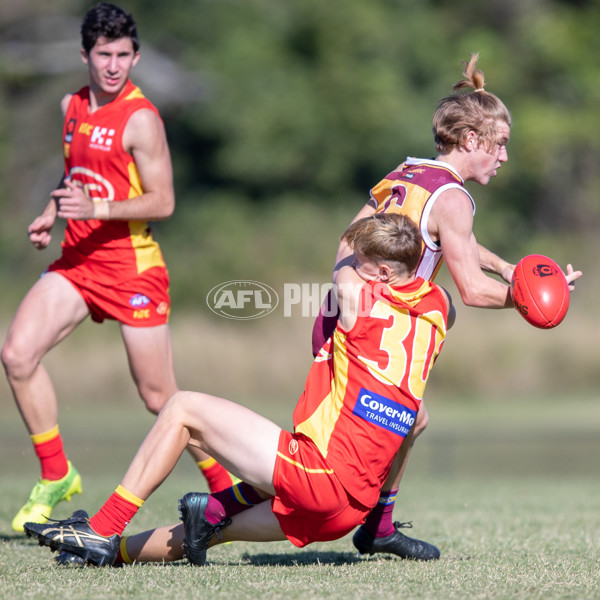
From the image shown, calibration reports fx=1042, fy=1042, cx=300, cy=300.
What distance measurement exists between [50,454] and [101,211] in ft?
4.37

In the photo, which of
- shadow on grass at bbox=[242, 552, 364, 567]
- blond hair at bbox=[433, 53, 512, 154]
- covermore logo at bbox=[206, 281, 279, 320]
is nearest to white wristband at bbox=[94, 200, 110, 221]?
blond hair at bbox=[433, 53, 512, 154]

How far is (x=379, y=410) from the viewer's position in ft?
13.6

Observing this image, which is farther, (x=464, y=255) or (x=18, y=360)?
(x=18, y=360)

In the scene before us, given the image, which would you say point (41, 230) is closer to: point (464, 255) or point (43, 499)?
point (43, 499)

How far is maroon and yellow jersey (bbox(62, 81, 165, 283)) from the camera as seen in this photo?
5.57m

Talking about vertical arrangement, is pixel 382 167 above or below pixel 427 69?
below

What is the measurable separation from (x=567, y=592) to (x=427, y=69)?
27.2 m

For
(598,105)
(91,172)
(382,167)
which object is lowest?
(91,172)

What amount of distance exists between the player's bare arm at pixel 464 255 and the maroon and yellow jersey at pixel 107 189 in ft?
6.18

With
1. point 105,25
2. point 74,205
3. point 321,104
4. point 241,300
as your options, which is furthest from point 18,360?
point 321,104

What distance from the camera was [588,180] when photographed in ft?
99.2

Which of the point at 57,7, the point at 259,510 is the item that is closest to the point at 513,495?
the point at 259,510

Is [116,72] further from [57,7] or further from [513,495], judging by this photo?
[57,7]

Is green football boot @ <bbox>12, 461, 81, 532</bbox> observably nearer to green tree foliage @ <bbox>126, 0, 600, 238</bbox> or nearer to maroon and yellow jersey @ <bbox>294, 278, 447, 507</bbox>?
maroon and yellow jersey @ <bbox>294, 278, 447, 507</bbox>
